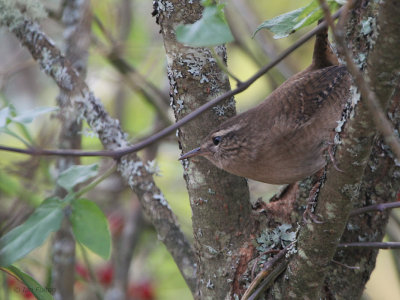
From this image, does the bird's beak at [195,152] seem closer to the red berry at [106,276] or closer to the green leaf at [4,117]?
the green leaf at [4,117]

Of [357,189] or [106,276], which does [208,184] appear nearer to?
[357,189]

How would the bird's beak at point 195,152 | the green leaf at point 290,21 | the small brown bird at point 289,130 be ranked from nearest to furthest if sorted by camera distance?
the green leaf at point 290,21 → the bird's beak at point 195,152 → the small brown bird at point 289,130

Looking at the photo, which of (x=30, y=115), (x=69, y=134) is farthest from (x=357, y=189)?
(x=69, y=134)

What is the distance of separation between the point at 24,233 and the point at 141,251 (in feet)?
8.19

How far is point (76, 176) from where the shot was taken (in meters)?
2.16

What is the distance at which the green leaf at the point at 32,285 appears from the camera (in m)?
1.92

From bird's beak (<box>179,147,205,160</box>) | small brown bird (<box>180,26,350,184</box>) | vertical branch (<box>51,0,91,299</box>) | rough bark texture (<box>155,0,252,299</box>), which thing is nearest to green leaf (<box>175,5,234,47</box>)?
rough bark texture (<box>155,0,252,299</box>)

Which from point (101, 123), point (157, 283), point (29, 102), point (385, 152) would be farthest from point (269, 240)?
point (29, 102)

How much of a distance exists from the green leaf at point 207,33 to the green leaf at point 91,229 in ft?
3.27

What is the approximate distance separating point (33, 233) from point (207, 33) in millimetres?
1143

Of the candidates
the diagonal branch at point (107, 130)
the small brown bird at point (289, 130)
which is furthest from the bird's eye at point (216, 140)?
the diagonal branch at point (107, 130)

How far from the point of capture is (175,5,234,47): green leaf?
131 centimetres

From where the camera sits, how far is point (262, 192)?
405cm

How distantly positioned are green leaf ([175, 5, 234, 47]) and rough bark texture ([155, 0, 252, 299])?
651 mm
